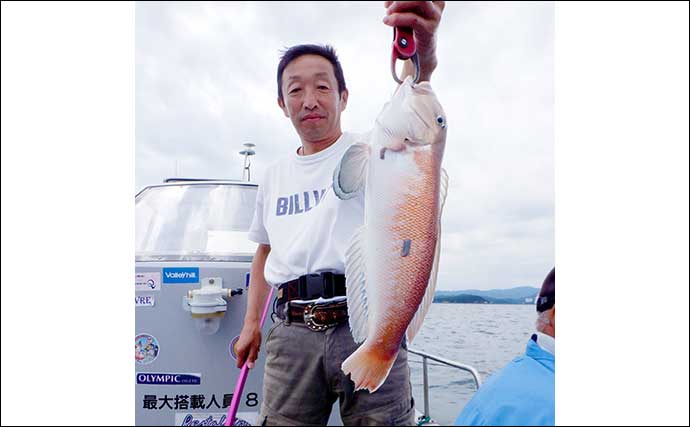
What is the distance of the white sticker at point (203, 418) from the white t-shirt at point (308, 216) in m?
1.04

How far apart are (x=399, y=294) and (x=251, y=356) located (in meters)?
1.23

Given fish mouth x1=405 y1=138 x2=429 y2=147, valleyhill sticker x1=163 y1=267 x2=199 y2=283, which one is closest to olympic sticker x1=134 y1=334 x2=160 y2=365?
valleyhill sticker x1=163 y1=267 x2=199 y2=283

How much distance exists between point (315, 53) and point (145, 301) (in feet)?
5.03

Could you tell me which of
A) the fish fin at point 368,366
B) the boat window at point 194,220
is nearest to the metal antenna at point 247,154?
the boat window at point 194,220

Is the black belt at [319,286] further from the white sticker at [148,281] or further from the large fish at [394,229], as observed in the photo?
the white sticker at [148,281]

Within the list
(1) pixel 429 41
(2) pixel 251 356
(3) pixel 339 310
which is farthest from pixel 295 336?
(1) pixel 429 41

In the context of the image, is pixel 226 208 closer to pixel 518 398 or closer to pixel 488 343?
pixel 488 343

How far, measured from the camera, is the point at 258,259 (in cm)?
205

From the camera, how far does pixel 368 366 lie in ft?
2.73

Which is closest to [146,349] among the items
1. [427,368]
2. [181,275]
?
[181,275]

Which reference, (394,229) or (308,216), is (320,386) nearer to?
(308,216)

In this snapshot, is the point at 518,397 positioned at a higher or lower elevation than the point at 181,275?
lower

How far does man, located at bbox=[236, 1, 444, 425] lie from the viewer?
1.39 m

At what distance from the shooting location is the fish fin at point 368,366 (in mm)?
832
